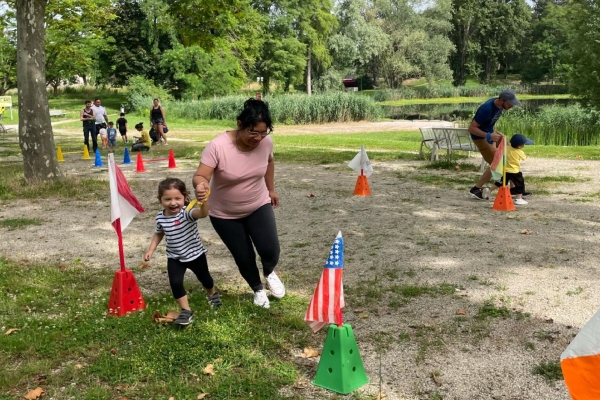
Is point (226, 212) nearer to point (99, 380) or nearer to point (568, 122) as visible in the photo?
point (99, 380)

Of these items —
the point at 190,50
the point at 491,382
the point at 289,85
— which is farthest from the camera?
the point at 289,85

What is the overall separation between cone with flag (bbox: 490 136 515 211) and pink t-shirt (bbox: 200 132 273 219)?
15.9 ft

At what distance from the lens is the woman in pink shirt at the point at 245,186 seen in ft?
13.8

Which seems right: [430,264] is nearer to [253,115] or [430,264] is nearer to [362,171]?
[253,115]

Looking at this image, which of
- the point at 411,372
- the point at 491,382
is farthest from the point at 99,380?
the point at 491,382

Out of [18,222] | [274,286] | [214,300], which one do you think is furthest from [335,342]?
[18,222]

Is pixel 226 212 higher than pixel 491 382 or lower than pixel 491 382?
higher

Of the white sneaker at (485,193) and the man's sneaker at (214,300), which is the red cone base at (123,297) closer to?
the man's sneaker at (214,300)

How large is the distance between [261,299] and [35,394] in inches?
72.5

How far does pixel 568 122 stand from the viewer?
20.2m

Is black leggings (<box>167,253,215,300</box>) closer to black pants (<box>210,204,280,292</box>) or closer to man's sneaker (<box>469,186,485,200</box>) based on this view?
black pants (<box>210,204,280,292</box>)

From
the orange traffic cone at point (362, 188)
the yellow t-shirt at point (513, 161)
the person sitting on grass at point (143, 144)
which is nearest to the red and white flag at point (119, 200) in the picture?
the orange traffic cone at point (362, 188)

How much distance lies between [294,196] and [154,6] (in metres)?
43.7

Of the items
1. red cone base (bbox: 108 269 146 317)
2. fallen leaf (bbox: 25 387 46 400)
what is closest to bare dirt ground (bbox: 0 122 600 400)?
red cone base (bbox: 108 269 146 317)
